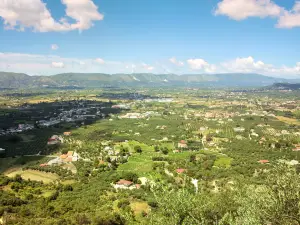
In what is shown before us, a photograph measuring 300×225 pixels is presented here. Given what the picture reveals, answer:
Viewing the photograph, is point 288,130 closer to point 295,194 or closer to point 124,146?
point 124,146

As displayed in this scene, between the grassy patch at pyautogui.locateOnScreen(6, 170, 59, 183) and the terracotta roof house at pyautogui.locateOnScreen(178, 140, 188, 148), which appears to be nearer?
the grassy patch at pyautogui.locateOnScreen(6, 170, 59, 183)

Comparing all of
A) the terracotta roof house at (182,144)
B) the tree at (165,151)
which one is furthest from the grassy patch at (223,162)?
the terracotta roof house at (182,144)

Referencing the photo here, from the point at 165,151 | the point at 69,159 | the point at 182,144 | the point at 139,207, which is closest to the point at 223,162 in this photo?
the point at 165,151

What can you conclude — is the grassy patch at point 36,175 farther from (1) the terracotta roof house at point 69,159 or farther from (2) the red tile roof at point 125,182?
(2) the red tile roof at point 125,182

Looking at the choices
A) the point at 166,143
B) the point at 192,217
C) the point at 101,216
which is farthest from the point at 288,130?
the point at 192,217

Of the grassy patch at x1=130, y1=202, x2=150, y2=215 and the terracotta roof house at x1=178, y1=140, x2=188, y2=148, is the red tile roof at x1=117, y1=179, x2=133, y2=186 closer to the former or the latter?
the grassy patch at x1=130, y1=202, x2=150, y2=215

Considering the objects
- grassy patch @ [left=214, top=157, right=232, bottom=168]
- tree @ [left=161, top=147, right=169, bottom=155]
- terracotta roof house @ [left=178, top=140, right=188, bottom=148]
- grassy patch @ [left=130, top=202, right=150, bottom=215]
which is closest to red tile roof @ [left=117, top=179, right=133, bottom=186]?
grassy patch @ [left=130, top=202, right=150, bottom=215]

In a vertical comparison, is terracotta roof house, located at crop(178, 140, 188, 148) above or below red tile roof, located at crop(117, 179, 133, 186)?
below

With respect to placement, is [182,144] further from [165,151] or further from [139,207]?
[139,207]

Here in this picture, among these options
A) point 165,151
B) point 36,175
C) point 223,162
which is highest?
point 223,162

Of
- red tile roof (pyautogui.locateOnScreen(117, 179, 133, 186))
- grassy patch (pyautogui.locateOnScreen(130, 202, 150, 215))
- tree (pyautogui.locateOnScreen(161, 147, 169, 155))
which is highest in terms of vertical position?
red tile roof (pyautogui.locateOnScreen(117, 179, 133, 186))

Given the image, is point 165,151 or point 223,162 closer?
point 223,162

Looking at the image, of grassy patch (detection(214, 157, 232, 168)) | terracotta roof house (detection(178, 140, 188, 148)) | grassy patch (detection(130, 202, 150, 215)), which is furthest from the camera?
terracotta roof house (detection(178, 140, 188, 148))
